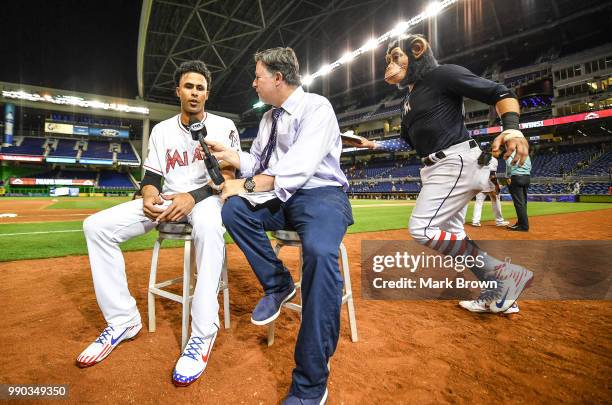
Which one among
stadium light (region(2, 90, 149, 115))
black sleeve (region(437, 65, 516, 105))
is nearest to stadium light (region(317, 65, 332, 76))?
A: stadium light (region(2, 90, 149, 115))

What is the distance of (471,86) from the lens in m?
2.36

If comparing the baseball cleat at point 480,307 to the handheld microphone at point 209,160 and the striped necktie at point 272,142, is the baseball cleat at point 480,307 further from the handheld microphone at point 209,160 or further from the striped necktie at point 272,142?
the handheld microphone at point 209,160

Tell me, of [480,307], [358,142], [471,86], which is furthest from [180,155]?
[480,307]

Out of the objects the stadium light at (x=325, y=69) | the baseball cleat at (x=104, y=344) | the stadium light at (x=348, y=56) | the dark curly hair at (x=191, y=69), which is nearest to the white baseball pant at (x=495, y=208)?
the dark curly hair at (x=191, y=69)

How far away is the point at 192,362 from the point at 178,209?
99 cm

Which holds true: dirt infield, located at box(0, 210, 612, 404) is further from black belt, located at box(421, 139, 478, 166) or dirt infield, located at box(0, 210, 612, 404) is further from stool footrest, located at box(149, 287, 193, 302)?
black belt, located at box(421, 139, 478, 166)

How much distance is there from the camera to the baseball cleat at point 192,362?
161cm

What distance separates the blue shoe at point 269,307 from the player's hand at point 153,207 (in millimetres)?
1035

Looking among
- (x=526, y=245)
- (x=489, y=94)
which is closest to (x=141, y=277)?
(x=489, y=94)

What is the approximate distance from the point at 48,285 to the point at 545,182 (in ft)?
104

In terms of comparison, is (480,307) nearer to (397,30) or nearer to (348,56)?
(397,30)

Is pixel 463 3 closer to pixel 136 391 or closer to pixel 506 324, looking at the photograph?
pixel 506 324

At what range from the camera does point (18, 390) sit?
155 cm

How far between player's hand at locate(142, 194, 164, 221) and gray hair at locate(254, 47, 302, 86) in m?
1.27
